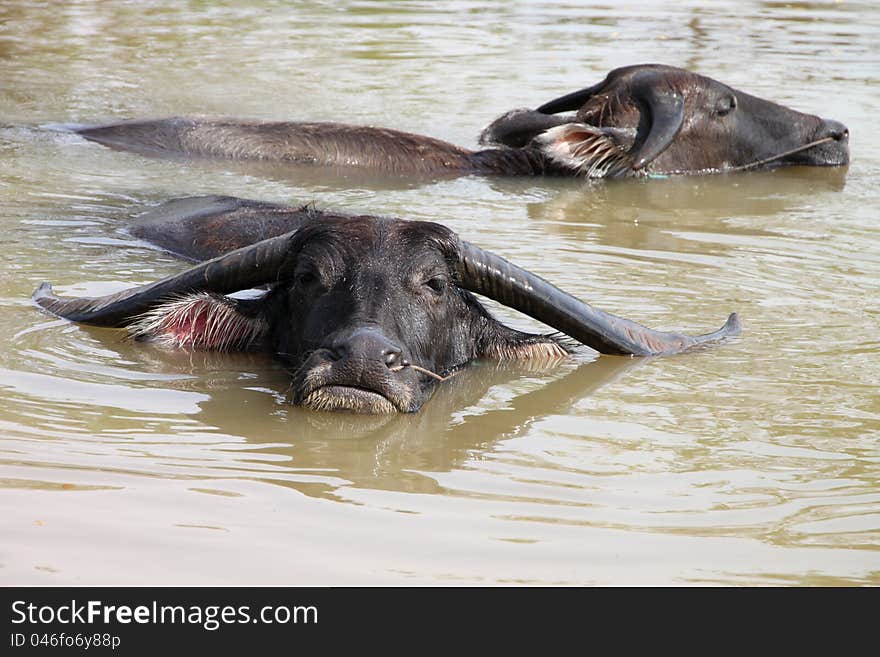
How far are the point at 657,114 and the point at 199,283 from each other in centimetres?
482

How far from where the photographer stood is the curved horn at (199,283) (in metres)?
5.11

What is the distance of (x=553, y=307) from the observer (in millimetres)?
5137

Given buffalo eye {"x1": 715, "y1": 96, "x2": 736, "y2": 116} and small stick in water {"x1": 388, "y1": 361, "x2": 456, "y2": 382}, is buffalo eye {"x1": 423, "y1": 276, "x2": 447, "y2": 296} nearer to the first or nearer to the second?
small stick in water {"x1": 388, "y1": 361, "x2": 456, "y2": 382}

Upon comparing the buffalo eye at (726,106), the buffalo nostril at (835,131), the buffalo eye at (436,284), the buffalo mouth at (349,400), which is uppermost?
the buffalo eye at (726,106)

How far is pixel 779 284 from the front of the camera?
6520 millimetres

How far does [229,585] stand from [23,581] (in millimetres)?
457

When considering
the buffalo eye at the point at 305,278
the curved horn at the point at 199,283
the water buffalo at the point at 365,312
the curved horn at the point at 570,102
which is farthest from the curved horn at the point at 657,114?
the buffalo eye at the point at 305,278

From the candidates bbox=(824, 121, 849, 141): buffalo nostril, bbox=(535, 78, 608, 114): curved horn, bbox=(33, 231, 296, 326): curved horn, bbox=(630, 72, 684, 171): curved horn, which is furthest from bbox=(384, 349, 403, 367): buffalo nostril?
bbox=(824, 121, 849, 141): buffalo nostril

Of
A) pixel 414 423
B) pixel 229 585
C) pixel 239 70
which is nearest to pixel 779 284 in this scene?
pixel 414 423

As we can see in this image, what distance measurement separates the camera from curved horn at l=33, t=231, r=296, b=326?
16.8ft

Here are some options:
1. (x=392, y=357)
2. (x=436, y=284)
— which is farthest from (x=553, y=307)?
(x=392, y=357)

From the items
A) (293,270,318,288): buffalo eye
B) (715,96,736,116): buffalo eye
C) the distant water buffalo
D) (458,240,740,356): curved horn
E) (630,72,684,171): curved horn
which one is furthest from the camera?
(715,96,736,116): buffalo eye

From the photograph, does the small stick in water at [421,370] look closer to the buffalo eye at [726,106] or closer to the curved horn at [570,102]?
the curved horn at [570,102]

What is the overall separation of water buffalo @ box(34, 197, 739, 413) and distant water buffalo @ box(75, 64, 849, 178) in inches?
148
